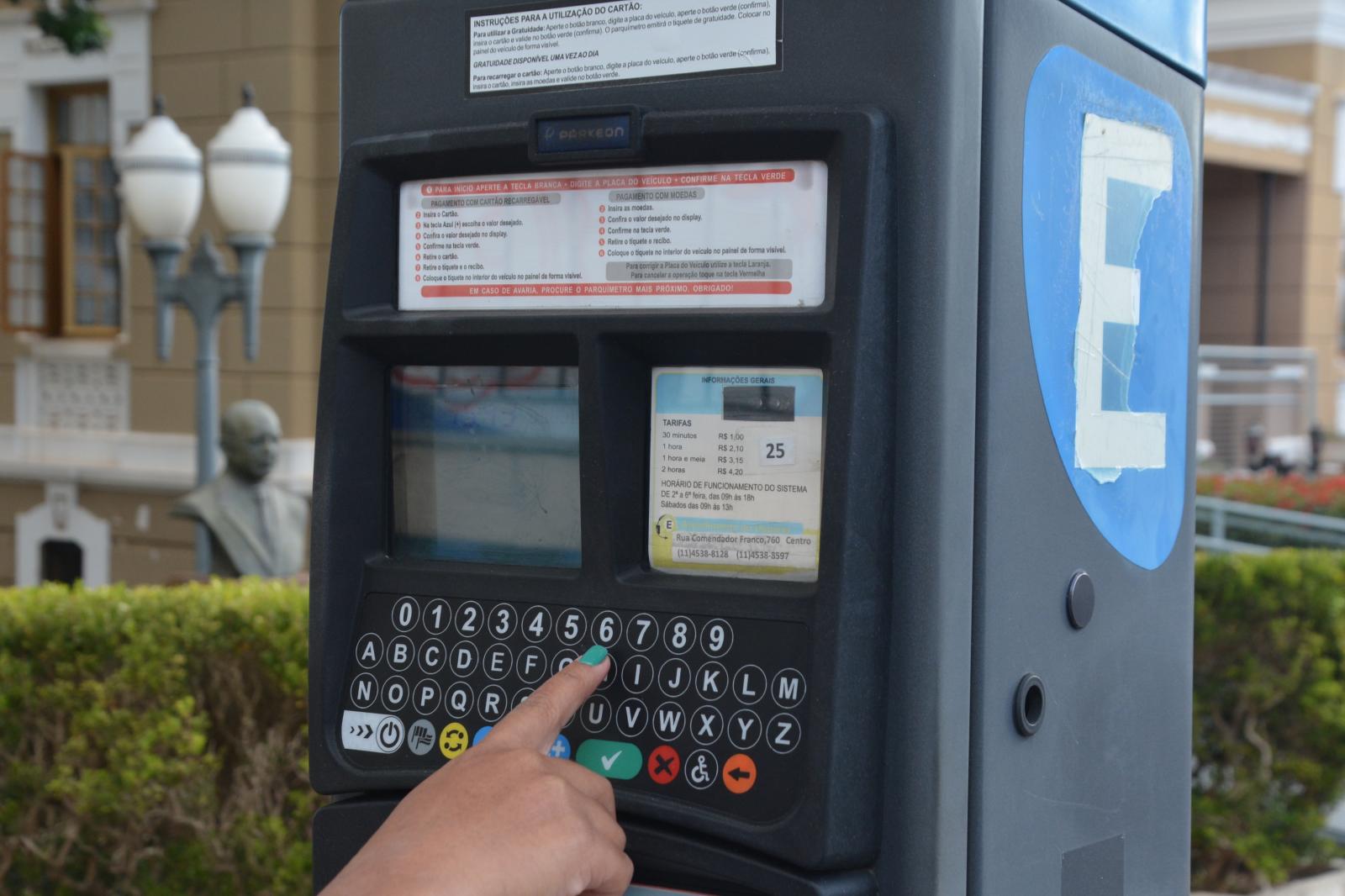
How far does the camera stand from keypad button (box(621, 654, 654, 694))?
4.93ft

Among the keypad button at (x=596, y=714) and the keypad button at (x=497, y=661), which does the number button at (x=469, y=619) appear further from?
the keypad button at (x=596, y=714)

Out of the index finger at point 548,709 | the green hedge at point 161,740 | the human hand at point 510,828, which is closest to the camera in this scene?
the human hand at point 510,828

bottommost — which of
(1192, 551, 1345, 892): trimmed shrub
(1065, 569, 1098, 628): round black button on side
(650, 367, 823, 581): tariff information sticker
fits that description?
(1192, 551, 1345, 892): trimmed shrub

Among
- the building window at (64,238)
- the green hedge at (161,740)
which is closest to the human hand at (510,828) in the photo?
the green hedge at (161,740)

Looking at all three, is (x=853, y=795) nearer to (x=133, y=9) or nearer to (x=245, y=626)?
(x=245, y=626)

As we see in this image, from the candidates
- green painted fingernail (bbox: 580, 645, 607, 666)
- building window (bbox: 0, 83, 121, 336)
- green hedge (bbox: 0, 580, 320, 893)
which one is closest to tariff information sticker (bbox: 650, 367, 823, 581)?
green painted fingernail (bbox: 580, 645, 607, 666)

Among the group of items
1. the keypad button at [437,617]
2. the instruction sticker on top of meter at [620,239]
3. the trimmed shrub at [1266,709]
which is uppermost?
the instruction sticker on top of meter at [620,239]

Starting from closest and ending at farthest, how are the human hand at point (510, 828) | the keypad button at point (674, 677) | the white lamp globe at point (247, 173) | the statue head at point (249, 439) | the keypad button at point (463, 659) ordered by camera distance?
the human hand at point (510, 828), the keypad button at point (674, 677), the keypad button at point (463, 659), the statue head at point (249, 439), the white lamp globe at point (247, 173)

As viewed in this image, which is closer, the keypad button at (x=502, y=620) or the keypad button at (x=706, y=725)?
the keypad button at (x=706, y=725)

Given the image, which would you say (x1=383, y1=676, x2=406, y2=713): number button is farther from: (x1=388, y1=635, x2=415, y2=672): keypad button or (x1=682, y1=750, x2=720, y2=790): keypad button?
(x1=682, y1=750, x2=720, y2=790): keypad button

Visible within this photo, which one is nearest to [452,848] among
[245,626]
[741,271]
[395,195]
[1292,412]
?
[741,271]

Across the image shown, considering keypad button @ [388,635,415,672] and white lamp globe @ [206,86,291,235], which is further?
white lamp globe @ [206,86,291,235]

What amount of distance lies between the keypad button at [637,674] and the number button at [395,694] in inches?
9.7

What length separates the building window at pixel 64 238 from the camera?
12.4m
